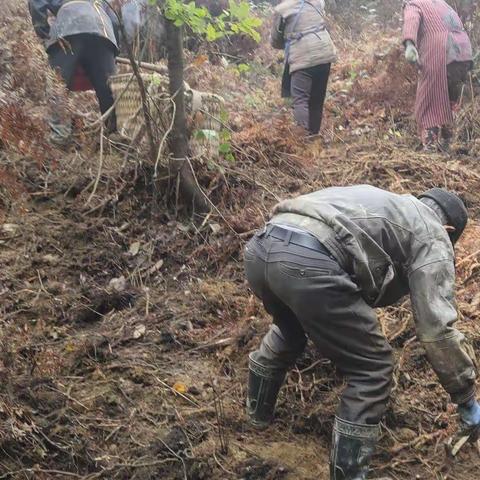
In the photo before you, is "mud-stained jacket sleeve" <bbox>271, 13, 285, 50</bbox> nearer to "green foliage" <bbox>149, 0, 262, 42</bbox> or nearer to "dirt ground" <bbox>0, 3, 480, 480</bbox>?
"dirt ground" <bbox>0, 3, 480, 480</bbox>

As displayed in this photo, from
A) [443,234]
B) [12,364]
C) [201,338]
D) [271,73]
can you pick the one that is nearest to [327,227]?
[443,234]

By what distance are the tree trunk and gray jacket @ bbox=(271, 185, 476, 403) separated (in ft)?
6.72

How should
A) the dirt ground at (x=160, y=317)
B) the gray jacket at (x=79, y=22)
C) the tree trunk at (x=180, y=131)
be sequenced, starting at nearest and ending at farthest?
the dirt ground at (x=160, y=317), the tree trunk at (x=180, y=131), the gray jacket at (x=79, y=22)

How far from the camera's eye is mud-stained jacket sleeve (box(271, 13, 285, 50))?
655 centimetres

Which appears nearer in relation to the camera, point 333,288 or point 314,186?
point 333,288

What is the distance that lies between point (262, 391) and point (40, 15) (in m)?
3.97

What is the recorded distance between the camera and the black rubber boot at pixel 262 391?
304 cm

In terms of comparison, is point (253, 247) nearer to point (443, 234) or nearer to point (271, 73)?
point (443, 234)

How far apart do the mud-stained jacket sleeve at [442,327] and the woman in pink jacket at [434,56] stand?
4391 mm

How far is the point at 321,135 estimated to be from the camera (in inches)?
280

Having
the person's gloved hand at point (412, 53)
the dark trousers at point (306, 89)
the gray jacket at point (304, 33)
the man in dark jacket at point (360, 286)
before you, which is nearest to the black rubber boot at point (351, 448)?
the man in dark jacket at point (360, 286)

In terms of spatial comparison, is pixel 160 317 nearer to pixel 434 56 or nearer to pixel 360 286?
pixel 360 286

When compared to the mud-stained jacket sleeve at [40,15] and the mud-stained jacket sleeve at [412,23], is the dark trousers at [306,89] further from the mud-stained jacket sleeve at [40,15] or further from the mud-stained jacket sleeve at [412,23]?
the mud-stained jacket sleeve at [40,15]

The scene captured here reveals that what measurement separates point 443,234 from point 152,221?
8.39 feet
